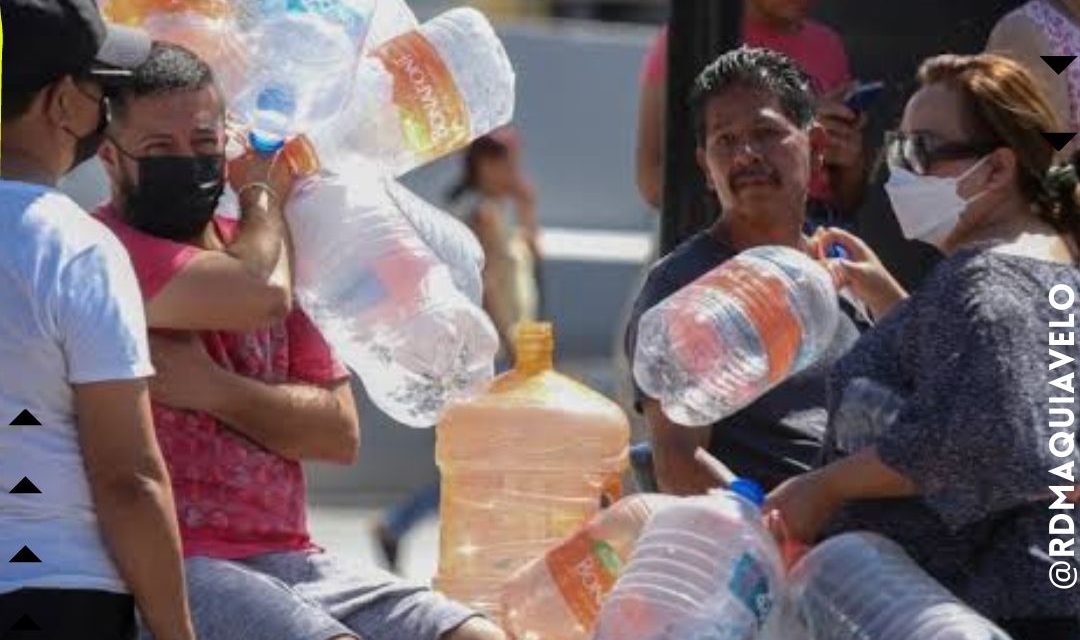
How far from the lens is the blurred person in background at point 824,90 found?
572 cm

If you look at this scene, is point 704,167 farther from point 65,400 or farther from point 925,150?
point 65,400

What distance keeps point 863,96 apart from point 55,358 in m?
2.39

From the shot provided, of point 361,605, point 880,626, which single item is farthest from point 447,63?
point 880,626

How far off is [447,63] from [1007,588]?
57.3 inches

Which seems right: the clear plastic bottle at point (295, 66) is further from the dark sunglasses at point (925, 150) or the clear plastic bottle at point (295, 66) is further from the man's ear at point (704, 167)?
the dark sunglasses at point (925, 150)

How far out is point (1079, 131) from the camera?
538 centimetres

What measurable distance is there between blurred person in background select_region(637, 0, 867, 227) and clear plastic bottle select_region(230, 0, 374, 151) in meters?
1.08

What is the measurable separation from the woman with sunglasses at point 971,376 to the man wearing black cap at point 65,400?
115 cm

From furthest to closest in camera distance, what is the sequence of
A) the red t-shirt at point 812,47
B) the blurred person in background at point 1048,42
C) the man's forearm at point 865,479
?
the red t-shirt at point 812,47, the blurred person in background at point 1048,42, the man's forearm at point 865,479

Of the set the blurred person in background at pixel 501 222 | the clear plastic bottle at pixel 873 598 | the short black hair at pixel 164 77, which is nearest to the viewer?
the clear plastic bottle at pixel 873 598

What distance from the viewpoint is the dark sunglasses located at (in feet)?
15.1

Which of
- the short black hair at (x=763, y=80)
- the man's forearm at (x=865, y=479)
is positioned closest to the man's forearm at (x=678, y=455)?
the man's forearm at (x=865, y=479)

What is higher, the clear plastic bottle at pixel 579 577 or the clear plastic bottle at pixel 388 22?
the clear plastic bottle at pixel 388 22

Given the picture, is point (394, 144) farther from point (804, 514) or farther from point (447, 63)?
point (804, 514)
